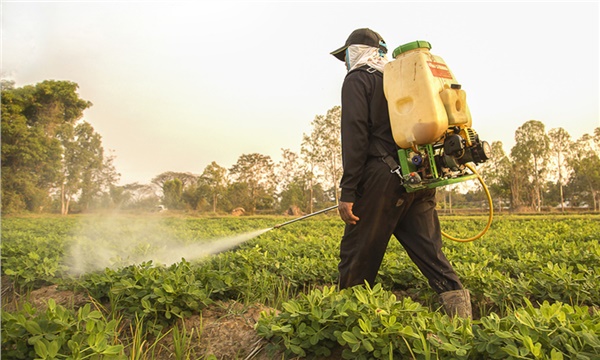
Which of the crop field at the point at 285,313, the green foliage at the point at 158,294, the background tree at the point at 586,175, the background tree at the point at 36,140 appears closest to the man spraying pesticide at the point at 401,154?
the crop field at the point at 285,313

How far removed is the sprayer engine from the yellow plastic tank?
0.23 ft

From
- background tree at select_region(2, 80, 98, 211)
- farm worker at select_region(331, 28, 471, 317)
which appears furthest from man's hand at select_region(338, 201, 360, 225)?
background tree at select_region(2, 80, 98, 211)

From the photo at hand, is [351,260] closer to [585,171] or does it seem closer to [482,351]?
[482,351]

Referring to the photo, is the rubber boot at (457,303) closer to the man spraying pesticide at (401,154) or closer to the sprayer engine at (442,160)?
the man spraying pesticide at (401,154)

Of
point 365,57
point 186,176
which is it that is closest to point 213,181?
point 186,176

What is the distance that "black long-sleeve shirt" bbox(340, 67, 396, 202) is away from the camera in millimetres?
2652

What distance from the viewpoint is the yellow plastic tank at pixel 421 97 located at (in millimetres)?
2369

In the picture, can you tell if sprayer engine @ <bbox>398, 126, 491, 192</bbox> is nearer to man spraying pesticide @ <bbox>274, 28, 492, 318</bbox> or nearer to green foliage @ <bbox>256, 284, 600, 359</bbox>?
man spraying pesticide @ <bbox>274, 28, 492, 318</bbox>

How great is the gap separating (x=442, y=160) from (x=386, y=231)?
0.59 m

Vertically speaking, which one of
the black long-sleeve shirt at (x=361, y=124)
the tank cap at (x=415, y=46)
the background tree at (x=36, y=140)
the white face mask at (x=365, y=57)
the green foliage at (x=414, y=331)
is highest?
the background tree at (x=36, y=140)

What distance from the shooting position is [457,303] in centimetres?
252

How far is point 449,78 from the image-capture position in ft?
8.29

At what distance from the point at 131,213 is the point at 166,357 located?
4.27 m

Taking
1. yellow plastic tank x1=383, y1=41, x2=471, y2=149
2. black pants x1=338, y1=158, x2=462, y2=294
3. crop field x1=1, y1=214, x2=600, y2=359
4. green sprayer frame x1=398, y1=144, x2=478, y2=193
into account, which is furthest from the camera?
black pants x1=338, y1=158, x2=462, y2=294
